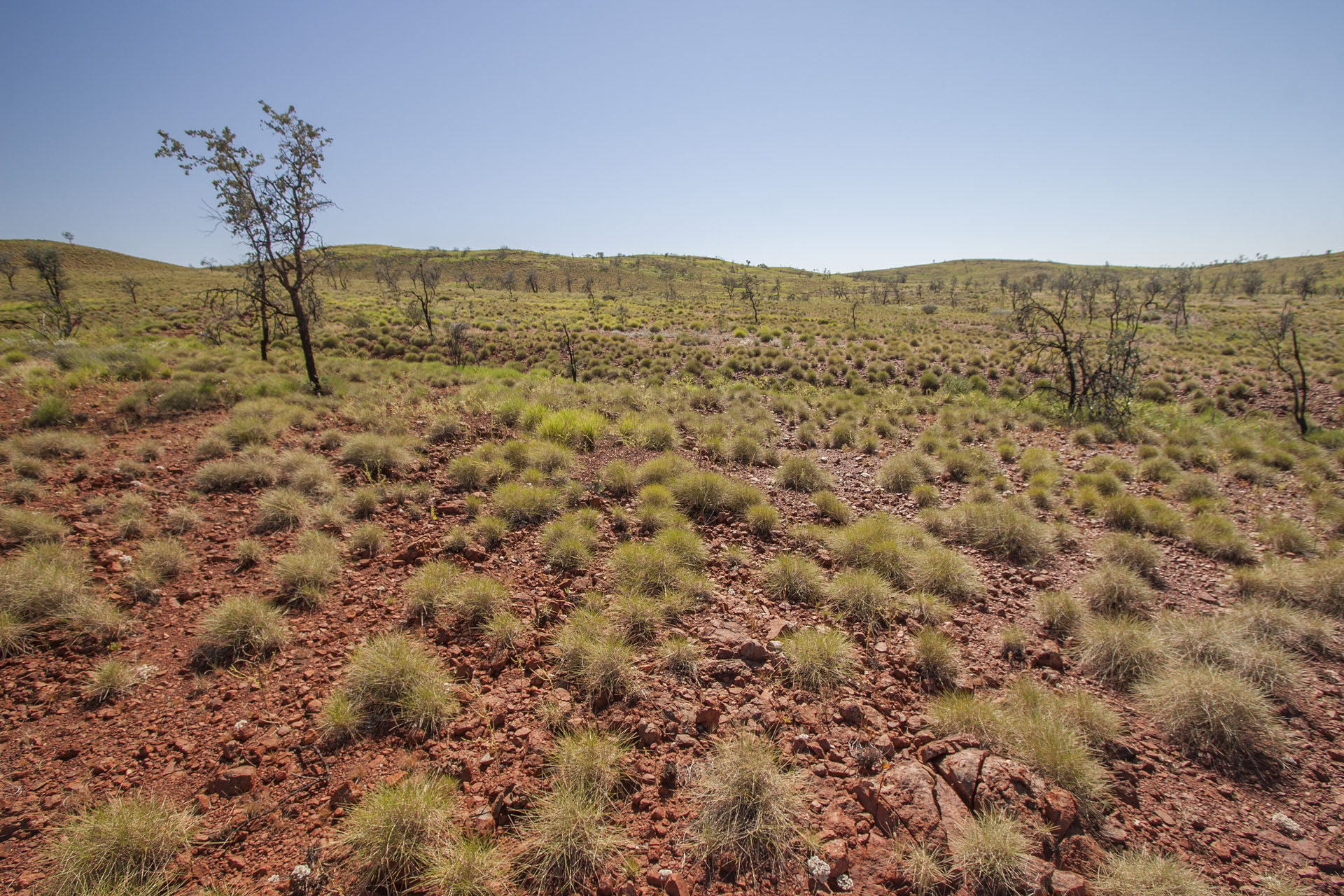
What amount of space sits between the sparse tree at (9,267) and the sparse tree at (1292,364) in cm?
9620

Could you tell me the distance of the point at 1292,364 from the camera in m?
20.8

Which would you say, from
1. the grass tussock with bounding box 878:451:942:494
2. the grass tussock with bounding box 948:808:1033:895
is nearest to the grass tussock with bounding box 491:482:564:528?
the grass tussock with bounding box 948:808:1033:895

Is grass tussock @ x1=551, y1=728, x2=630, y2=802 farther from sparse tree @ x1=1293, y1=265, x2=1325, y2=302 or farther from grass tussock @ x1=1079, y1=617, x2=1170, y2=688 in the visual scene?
sparse tree @ x1=1293, y1=265, x2=1325, y2=302

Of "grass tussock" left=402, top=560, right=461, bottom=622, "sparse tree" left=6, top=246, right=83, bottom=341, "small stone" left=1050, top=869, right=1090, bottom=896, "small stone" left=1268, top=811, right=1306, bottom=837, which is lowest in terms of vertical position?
"small stone" left=1268, top=811, right=1306, bottom=837

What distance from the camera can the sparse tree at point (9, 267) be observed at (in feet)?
171

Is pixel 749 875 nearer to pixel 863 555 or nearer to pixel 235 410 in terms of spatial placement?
pixel 863 555

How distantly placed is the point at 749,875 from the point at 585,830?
0.93 metres

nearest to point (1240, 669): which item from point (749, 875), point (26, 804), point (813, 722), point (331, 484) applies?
point (813, 722)

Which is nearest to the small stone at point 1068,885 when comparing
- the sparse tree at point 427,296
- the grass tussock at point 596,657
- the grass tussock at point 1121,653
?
the grass tussock at point 1121,653

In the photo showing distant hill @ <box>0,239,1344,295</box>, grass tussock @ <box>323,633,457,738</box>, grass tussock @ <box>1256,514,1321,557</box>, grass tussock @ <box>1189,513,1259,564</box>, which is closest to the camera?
grass tussock @ <box>323,633,457,738</box>

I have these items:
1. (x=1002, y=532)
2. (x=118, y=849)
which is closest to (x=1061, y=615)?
(x=1002, y=532)

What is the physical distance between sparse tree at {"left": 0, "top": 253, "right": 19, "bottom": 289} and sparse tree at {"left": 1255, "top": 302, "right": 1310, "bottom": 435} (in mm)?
96201

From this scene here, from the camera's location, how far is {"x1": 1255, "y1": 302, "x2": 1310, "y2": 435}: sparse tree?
45.1 ft

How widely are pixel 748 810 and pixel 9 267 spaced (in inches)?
3552
